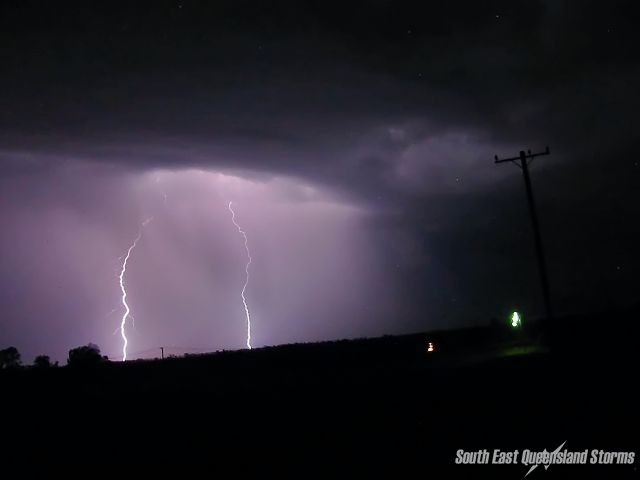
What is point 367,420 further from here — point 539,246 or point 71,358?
point 71,358

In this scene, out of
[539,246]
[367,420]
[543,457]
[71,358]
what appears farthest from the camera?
[71,358]

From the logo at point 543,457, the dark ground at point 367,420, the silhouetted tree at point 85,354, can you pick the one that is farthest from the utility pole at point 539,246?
the silhouetted tree at point 85,354

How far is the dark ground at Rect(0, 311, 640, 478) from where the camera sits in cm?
970

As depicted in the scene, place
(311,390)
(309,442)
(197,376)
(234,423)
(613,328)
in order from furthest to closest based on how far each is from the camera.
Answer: (197,376) → (613,328) → (311,390) → (234,423) → (309,442)

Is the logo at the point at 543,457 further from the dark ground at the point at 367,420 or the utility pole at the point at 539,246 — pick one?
the utility pole at the point at 539,246

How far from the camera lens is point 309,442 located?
11391mm

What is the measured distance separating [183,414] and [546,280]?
21.3 m

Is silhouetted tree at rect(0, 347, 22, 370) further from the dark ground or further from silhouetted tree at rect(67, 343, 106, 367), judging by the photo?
the dark ground

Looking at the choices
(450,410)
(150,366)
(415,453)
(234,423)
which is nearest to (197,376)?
(150,366)

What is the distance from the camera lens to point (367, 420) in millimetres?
12945

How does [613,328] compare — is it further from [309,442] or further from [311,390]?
[309,442]

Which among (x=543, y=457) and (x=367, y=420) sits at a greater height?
(x=367, y=420)

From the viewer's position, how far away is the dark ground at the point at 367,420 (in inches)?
382

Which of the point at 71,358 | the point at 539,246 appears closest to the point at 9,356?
the point at 71,358
